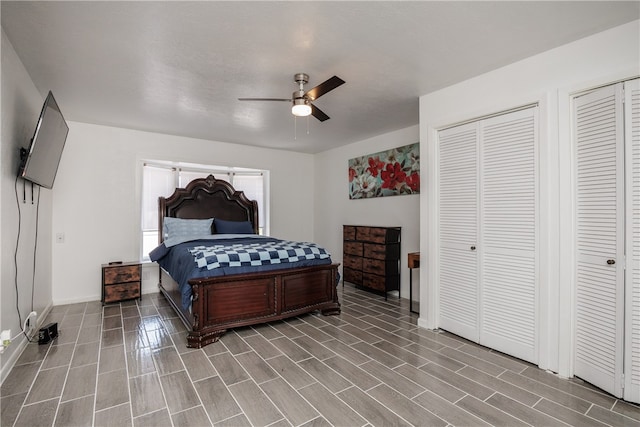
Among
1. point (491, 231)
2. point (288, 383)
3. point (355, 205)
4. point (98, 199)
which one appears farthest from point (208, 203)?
point (491, 231)

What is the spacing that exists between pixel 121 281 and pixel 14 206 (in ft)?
6.56

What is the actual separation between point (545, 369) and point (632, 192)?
1.47m

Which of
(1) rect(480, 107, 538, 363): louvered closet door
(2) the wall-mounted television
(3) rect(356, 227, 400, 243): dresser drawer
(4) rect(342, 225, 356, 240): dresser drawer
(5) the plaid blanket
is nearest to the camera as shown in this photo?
(2) the wall-mounted television

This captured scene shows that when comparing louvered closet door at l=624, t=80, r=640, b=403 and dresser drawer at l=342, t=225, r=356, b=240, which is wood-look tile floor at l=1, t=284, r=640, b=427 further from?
dresser drawer at l=342, t=225, r=356, b=240

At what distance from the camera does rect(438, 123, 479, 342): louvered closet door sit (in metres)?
2.93

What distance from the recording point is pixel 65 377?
2.28 metres

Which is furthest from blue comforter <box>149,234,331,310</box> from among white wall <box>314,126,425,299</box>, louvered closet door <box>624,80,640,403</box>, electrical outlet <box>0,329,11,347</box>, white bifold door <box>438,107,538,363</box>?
louvered closet door <box>624,80,640,403</box>

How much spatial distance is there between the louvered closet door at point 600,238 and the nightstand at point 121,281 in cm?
501

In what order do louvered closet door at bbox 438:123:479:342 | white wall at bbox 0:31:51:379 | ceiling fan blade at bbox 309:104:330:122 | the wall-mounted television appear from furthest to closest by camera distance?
1. louvered closet door at bbox 438:123:479:342
2. ceiling fan blade at bbox 309:104:330:122
3. the wall-mounted television
4. white wall at bbox 0:31:51:379

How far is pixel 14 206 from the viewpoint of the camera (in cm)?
249

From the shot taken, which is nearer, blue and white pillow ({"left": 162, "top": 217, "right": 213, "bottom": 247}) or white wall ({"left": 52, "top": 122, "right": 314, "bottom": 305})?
white wall ({"left": 52, "top": 122, "right": 314, "bottom": 305})

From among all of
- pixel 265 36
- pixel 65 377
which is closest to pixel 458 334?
pixel 265 36

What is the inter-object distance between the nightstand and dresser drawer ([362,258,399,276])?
10.9 feet

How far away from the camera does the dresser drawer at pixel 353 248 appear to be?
477 centimetres
